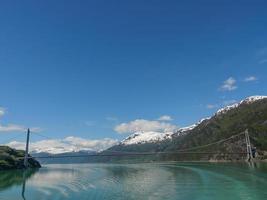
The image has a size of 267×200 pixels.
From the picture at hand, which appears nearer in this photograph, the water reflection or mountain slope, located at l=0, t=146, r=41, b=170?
the water reflection

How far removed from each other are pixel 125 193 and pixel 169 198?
8.48 meters

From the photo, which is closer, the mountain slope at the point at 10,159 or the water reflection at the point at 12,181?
the water reflection at the point at 12,181

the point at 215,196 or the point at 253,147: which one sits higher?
the point at 253,147

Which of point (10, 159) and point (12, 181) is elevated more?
point (10, 159)

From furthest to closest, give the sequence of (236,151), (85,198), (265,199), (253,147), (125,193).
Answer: (236,151) < (253,147) < (125,193) < (85,198) < (265,199)

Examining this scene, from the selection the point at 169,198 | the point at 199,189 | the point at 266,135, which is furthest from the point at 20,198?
the point at 266,135

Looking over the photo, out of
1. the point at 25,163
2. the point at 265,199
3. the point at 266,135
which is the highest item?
the point at 266,135

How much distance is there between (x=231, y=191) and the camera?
169ft

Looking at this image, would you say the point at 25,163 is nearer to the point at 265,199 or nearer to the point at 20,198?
the point at 20,198

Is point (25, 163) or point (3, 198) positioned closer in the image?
point (3, 198)

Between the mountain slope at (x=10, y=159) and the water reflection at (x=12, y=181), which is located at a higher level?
the mountain slope at (x=10, y=159)

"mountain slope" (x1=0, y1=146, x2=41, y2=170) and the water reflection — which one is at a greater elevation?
"mountain slope" (x1=0, y1=146, x2=41, y2=170)

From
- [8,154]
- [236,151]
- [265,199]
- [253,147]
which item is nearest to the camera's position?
[265,199]

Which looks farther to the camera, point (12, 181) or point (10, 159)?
point (10, 159)
